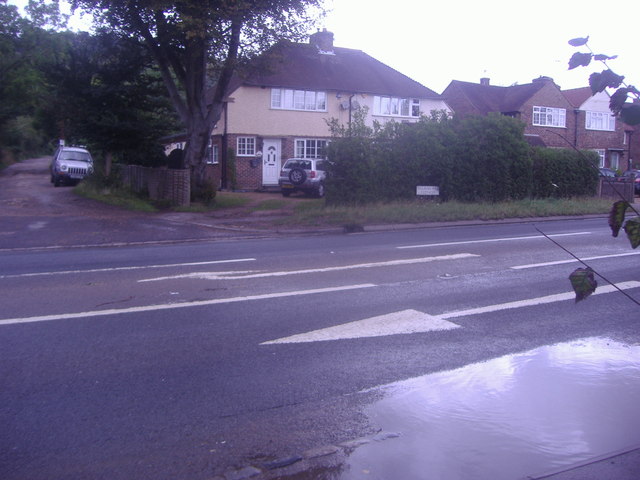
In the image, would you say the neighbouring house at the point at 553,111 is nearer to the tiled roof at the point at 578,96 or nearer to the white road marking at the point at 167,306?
the tiled roof at the point at 578,96

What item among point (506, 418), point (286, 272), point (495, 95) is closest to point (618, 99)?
point (506, 418)

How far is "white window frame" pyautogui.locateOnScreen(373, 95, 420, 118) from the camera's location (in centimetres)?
3678

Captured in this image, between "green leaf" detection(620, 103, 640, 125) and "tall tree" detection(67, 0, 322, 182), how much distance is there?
56.8 feet

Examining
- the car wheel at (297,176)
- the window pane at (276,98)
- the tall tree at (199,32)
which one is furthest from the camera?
the window pane at (276,98)

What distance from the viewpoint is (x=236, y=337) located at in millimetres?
7473

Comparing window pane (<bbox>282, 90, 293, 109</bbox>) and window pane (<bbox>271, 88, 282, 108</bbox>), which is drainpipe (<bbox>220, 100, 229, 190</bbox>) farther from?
window pane (<bbox>282, 90, 293, 109</bbox>)

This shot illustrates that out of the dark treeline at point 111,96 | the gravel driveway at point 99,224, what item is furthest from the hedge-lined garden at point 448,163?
the dark treeline at point 111,96

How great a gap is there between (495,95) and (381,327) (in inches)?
1767

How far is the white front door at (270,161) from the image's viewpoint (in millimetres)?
33875

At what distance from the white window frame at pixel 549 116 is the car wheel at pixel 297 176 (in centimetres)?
2447

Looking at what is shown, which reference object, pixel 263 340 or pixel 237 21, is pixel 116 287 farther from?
pixel 237 21

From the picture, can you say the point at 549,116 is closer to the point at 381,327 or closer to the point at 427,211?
the point at 427,211

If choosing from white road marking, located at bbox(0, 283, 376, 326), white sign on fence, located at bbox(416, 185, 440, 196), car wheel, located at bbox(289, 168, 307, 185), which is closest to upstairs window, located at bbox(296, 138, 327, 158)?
car wheel, located at bbox(289, 168, 307, 185)

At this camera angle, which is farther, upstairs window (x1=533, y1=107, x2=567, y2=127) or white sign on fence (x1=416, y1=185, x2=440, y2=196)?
upstairs window (x1=533, y1=107, x2=567, y2=127)
